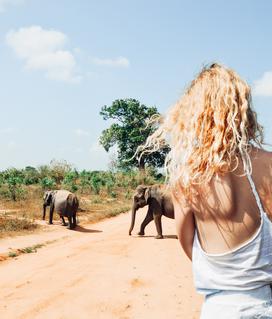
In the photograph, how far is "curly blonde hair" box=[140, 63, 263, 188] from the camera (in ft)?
6.06

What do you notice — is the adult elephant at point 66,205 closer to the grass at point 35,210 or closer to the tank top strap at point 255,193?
the grass at point 35,210

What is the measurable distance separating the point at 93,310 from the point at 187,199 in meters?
4.60

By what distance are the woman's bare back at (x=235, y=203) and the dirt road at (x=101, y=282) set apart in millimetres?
4241

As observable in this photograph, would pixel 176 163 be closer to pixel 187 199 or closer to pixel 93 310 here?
pixel 187 199

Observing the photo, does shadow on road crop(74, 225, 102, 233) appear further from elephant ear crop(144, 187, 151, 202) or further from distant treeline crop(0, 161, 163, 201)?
distant treeline crop(0, 161, 163, 201)

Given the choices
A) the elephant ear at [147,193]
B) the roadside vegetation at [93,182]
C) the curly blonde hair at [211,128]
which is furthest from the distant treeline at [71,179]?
the curly blonde hair at [211,128]

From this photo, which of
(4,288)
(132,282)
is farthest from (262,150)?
(4,288)

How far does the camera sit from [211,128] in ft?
6.31

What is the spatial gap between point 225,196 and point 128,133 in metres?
47.7

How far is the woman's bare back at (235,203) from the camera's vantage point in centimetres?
177

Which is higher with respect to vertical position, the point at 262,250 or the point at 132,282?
the point at 262,250

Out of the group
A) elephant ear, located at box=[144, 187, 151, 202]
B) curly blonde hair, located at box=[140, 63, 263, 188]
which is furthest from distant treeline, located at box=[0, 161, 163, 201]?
curly blonde hair, located at box=[140, 63, 263, 188]

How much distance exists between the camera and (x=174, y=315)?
19.1 feet

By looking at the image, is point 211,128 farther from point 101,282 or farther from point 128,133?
point 128,133
